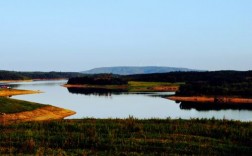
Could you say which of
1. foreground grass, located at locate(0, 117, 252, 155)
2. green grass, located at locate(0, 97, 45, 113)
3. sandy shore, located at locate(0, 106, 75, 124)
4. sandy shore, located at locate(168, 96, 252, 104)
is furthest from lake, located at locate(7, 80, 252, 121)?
foreground grass, located at locate(0, 117, 252, 155)

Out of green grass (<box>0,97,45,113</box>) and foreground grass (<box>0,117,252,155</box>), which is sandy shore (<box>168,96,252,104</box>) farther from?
foreground grass (<box>0,117,252,155</box>)

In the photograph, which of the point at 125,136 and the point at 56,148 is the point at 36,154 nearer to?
the point at 56,148

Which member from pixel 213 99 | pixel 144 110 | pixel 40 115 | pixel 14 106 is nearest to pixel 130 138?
pixel 14 106

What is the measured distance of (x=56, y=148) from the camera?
18.2 metres

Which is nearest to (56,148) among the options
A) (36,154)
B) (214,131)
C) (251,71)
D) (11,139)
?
(36,154)

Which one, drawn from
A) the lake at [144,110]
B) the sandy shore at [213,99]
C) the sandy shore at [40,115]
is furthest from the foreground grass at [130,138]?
the sandy shore at [213,99]

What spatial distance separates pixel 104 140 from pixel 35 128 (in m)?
5.65

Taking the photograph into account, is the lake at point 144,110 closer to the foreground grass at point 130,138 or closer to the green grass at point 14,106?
the green grass at point 14,106

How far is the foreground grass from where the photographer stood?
17.8m

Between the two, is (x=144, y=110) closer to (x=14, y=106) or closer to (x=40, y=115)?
(x=40, y=115)

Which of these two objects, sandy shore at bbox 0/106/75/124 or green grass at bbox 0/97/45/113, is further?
green grass at bbox 0/97/45/113

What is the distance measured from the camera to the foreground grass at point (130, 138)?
17812 millimetres

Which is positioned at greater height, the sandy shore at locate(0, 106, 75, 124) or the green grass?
the green grass

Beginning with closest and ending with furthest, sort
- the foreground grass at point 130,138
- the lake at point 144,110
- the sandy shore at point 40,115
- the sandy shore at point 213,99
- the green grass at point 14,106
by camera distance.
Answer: the foreground grass at point 130,138 → the sandy shore at point 40,115 → the green grass at point 14,106 → the lake at point 144,110 → the sandy shore at point 213,99
